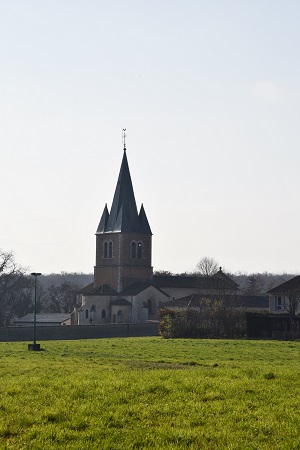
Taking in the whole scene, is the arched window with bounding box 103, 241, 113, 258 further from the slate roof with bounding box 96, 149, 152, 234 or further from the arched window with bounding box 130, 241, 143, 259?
the arched window with bounding box 130, 241, 143, 259

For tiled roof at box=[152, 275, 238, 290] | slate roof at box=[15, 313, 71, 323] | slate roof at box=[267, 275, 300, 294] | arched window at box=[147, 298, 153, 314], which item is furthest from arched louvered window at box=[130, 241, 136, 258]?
slate roof at box=[267, 275, 300, 294]

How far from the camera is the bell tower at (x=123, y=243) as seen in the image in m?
94.9

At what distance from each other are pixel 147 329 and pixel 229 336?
17.3 metres

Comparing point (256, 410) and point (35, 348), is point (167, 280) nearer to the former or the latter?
point (35, 348)

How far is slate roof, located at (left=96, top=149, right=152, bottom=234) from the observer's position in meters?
95.6

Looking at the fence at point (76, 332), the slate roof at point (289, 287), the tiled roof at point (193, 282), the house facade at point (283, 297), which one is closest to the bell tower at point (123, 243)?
the tiled roof at point (193, 282)

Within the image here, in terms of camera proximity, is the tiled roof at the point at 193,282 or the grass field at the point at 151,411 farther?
the tiled roof at the point at 193,282

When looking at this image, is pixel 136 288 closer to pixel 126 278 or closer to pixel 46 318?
pixel 126 278

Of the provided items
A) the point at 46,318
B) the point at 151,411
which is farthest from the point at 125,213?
the point at 151,411

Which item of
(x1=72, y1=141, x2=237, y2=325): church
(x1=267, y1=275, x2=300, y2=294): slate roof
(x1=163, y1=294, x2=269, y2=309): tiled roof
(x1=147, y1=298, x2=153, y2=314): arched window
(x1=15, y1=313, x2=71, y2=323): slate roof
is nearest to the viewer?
(x1=267, y1=275, x2=300, y2=294): slate roof

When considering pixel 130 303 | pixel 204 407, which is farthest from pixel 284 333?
pixel 130 303

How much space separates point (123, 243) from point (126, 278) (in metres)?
4.75

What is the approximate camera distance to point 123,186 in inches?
3797

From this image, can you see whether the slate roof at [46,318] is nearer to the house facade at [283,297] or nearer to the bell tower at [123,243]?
the bell tower at [123,243]
